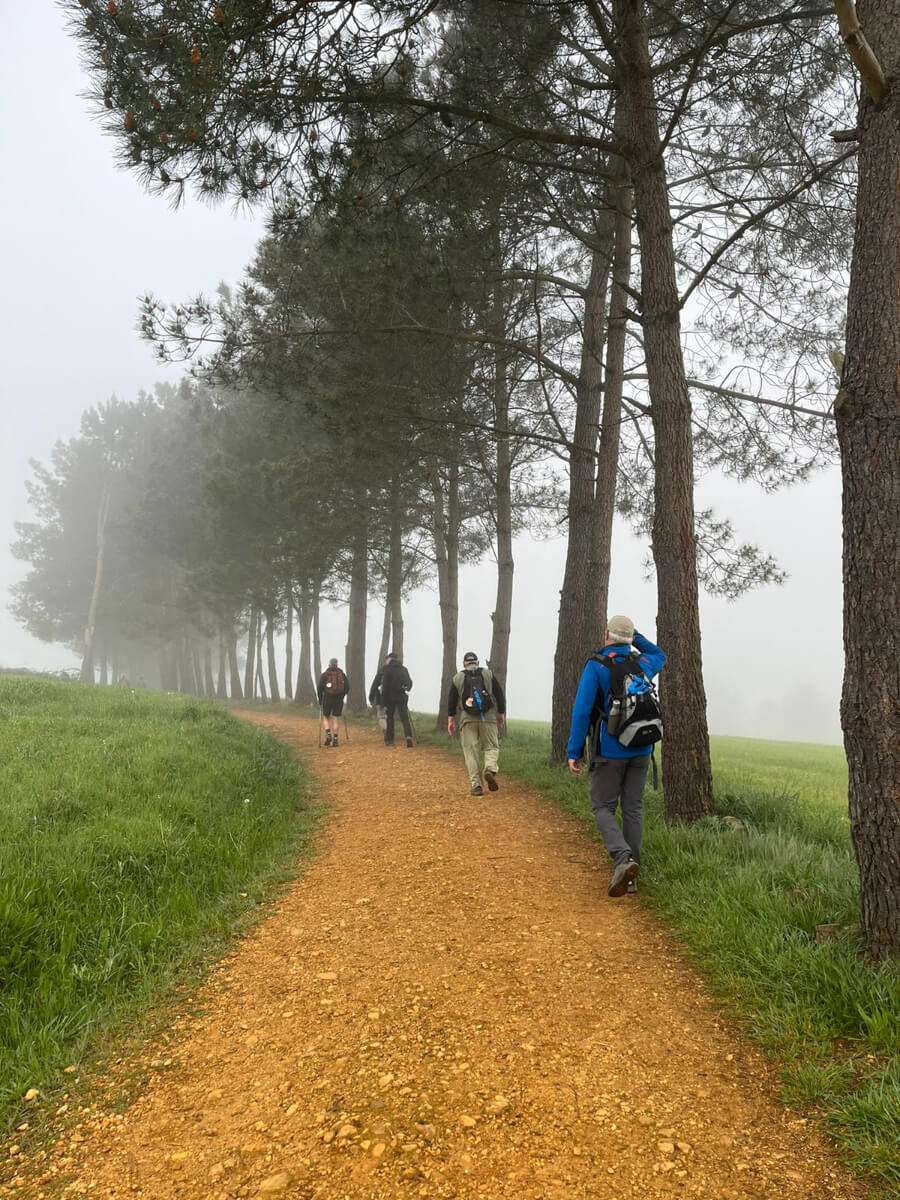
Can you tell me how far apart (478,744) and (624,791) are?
379cm

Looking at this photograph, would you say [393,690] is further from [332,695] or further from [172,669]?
[172,669]

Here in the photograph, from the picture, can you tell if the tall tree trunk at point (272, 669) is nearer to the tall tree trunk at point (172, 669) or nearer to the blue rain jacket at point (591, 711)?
the tall tree trunk at point (172, 669)

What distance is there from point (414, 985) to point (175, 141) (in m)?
6.46

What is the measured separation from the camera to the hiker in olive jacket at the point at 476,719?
8.77m

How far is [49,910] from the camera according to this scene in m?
4.23

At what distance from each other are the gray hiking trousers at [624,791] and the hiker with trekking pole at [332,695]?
827 centimetres

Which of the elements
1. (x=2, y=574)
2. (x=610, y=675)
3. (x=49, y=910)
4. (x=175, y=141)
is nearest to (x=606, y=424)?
(x=610, y=675)

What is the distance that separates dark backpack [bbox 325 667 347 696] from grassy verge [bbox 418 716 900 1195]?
299 inches

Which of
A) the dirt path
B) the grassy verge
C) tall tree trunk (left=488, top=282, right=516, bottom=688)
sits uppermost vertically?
tall tree trunk (left=488, top=282, right=516, bottom=688)

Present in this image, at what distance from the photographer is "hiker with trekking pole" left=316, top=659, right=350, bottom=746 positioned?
13086mm

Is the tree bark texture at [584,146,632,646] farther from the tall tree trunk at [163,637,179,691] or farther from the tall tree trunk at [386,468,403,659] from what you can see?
the tall tree trunk at [163,637,179,691]

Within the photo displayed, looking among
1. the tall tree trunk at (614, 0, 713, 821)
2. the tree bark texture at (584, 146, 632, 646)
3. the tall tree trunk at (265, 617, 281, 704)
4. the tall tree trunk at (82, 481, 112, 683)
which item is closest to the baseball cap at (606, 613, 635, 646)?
the tall tree trunk at (614, 0, 713, 821)

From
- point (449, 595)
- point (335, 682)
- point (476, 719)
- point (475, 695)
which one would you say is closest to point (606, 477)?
point (475, 695)

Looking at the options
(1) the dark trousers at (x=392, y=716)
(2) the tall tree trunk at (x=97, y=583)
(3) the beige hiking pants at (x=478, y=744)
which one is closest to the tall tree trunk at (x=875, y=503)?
(3) the beige hiking pants at (x=478, y=744)
